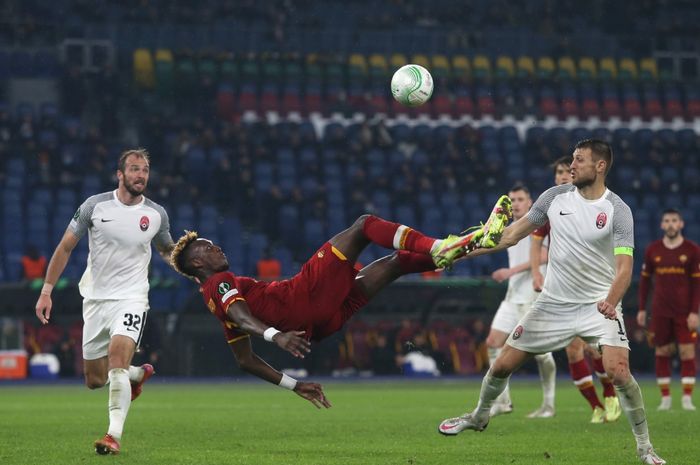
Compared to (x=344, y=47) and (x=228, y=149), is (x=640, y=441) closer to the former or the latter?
(x=228, y=149)

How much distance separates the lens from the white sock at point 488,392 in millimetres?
10195

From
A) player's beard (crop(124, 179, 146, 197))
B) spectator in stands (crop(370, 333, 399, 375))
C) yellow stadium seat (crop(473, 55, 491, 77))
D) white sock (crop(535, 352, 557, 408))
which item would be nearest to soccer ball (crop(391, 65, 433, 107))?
player's beard (crop(124, 179, 146, 197))

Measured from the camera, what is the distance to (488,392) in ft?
33.6

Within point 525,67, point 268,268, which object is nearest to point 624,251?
point 268,268

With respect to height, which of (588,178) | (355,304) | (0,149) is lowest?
(355,304)

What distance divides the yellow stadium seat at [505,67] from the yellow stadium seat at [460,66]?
2.91 feet

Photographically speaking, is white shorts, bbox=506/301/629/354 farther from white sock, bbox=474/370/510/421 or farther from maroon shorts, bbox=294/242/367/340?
maroon shorts, bbox=294/242/367/340

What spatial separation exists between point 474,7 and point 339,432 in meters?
26.9

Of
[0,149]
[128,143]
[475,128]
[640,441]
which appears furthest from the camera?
[475,128]

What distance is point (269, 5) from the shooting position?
35.7 meters

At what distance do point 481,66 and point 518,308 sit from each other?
22.2 m

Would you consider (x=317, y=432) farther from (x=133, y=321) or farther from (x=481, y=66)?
(x=481, y=66)

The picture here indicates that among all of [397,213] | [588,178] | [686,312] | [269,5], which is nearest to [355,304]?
[588,178]

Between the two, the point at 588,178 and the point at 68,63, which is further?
the point at 68,63
